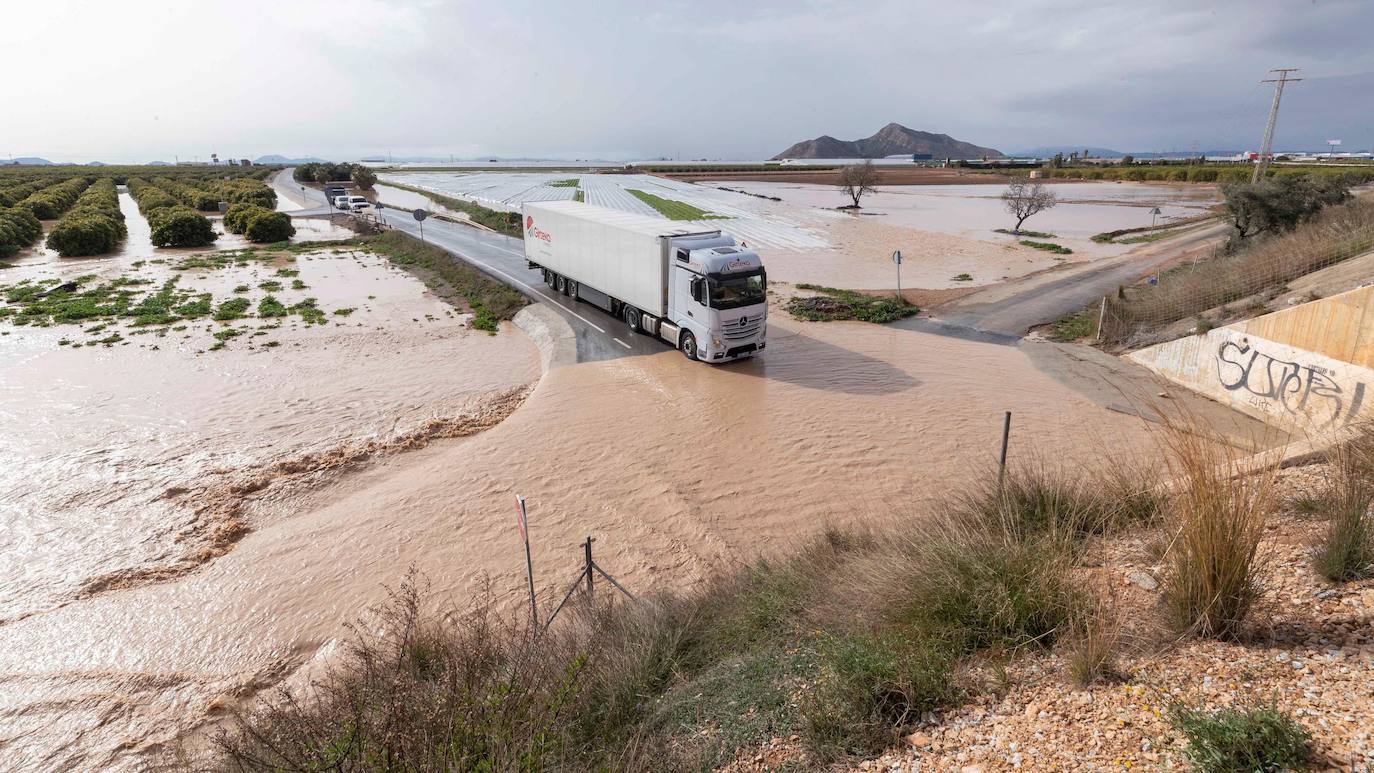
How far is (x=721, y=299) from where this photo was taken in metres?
18.1

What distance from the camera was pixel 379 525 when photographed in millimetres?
11539

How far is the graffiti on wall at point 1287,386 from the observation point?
12789 mm

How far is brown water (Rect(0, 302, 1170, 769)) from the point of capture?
8461 millimetres

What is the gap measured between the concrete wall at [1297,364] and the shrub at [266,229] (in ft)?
163

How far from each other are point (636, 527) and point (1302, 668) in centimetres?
870

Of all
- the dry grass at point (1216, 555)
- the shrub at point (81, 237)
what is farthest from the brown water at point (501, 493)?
the shrub at point (81, 237)

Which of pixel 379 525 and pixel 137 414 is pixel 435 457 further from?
pixel 137 414

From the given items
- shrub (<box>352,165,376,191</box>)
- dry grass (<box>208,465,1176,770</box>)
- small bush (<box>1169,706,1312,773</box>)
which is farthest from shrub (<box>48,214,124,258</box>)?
shrub (<box>352,165,376,191</box>)

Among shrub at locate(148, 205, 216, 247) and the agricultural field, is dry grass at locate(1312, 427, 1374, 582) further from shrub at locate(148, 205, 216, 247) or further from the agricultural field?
shrub at locate(148, 205, 216, 247)

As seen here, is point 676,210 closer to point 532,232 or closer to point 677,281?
point 532,232

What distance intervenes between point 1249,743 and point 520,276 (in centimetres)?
3089

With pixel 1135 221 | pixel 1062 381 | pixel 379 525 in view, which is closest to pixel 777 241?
pixel 1062 381

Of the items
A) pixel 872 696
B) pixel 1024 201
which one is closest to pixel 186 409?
pixel 872 696

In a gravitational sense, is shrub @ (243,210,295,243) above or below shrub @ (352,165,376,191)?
below
